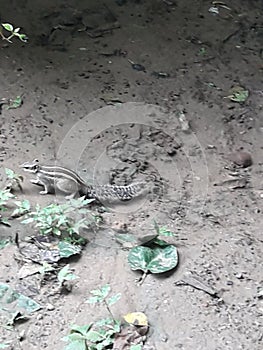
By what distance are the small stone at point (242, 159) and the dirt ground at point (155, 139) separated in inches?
0.9

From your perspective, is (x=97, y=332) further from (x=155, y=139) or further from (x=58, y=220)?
(x=155, y=139)

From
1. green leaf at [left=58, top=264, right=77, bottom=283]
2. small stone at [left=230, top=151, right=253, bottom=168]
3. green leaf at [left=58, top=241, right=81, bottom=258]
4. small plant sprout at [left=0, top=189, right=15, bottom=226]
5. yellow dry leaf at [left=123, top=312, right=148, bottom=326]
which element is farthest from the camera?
small stone at [left=230, top=151, right=253, bottom=168]

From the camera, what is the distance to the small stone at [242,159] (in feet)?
8.81

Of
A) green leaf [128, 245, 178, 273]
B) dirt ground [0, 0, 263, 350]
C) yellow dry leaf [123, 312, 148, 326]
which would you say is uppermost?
yellow dry leaf [123, 312, 148, 326]

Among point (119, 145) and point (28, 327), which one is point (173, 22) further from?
point (28, 327)

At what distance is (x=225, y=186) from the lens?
2559 mm

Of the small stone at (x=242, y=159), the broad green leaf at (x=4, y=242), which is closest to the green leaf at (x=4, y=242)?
the broad green leaf at (x=4, y=242)

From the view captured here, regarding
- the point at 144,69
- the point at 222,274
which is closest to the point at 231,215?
the point at 222,274

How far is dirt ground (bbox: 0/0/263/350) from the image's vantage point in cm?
197

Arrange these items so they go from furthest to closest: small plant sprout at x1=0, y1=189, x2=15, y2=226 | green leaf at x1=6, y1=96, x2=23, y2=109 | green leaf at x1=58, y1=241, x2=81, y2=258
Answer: green leaf at x1=6, y1=96, x2=23, y2=109 < small plant sprout at x1=0, y1=189, x2=15, y2=226 < green leaf at x1=58, y1=241, x2=81, y2=258

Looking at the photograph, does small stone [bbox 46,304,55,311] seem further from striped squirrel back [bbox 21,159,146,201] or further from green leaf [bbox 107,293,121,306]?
striped squirrel back [bbox 21,159,146,201]

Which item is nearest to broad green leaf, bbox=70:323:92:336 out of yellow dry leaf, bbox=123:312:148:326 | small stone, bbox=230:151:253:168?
yellow dry leaf, bbox=123:312:148:326

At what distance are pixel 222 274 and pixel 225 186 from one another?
53 cm

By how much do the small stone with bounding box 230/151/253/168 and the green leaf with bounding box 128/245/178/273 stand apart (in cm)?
65
